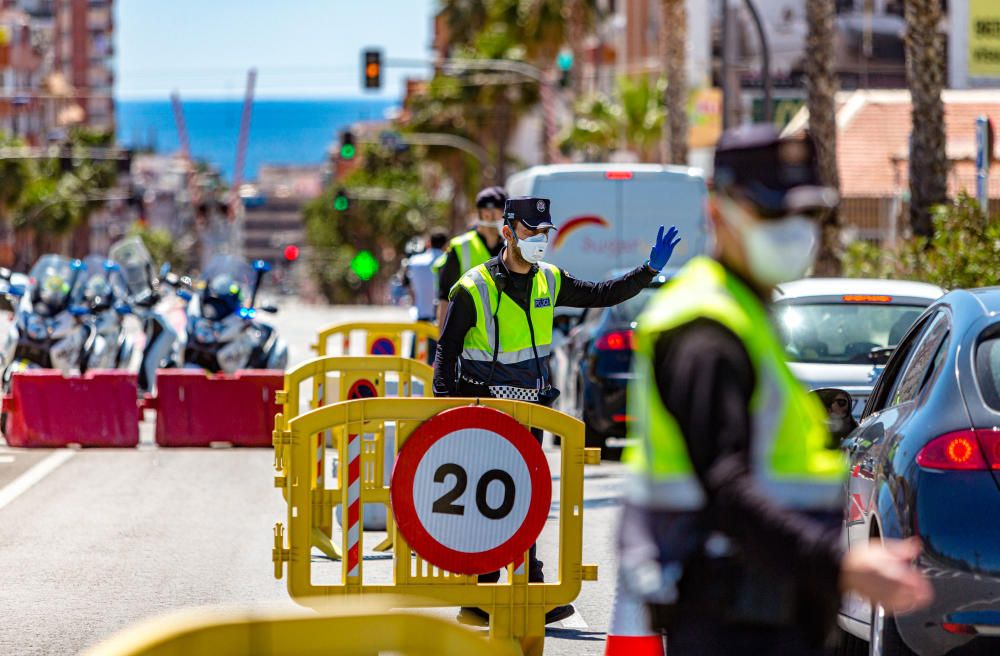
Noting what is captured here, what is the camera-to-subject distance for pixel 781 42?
200ft

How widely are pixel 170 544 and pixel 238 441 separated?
6.15 metres

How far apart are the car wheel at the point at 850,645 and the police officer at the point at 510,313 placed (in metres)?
1.55

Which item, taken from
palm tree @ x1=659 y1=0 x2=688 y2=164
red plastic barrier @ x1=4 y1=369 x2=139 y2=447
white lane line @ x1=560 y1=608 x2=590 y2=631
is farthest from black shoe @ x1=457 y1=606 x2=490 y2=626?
palm tree @ x1=659 y1=0 x2=688 y2=164

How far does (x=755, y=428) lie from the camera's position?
3732mm

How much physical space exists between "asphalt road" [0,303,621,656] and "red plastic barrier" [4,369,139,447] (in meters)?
0.21

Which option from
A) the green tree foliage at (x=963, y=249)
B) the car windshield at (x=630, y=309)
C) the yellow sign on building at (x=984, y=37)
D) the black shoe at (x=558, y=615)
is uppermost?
the yellow sign on building at (x=984, y=37)

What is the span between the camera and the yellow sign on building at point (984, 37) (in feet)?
195

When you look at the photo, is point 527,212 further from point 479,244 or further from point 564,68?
point 564,68

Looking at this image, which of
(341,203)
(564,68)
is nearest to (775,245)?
(564,68)

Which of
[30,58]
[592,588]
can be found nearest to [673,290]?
[592,588]

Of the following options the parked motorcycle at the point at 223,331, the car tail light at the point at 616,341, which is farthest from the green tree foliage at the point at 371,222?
the car tail light at the point at 616,341

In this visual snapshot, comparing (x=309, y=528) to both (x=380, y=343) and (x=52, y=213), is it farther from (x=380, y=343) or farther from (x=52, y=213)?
(x=52, y=213)

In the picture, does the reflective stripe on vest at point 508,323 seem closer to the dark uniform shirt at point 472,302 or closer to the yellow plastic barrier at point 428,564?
the dark uniform shirt at point 472,302

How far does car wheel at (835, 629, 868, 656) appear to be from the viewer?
739 cm
